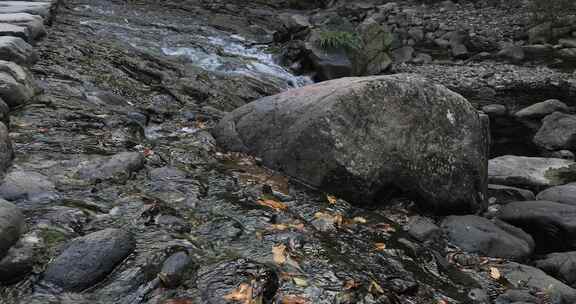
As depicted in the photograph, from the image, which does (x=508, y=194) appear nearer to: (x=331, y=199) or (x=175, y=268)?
(x=331, y=199)

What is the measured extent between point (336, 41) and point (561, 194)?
23.7ft

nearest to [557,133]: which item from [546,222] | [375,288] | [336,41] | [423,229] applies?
[546,222]

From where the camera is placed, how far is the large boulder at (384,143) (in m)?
5.25

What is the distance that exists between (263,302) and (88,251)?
1.21 m

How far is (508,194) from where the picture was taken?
619 cm

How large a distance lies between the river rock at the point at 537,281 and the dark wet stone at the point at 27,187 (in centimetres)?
394

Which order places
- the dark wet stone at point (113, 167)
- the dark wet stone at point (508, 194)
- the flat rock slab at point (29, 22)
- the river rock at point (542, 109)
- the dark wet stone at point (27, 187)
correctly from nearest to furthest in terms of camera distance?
the dark wet stone at point (27, 187)
the dark wet stone at point (113, 167)
the dark wet stone at point (508, 194)
the flat rock slab at point (29, 22)
the river rock at point (542, 109)

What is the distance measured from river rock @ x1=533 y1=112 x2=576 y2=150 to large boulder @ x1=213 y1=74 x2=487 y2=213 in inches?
160

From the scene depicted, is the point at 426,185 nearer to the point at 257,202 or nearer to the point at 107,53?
the point at 257,202

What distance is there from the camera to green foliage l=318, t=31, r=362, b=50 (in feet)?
39.6

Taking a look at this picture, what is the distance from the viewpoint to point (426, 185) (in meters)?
5.39

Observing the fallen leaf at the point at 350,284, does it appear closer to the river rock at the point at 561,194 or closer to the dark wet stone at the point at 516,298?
the dark wet stone at the point at 516,298

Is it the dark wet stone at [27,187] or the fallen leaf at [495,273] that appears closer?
the dark wet stone at [27,187]

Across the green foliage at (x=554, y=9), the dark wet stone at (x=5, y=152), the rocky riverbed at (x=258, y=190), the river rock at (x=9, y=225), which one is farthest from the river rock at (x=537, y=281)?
the green foliage at (x=554, y=9)
